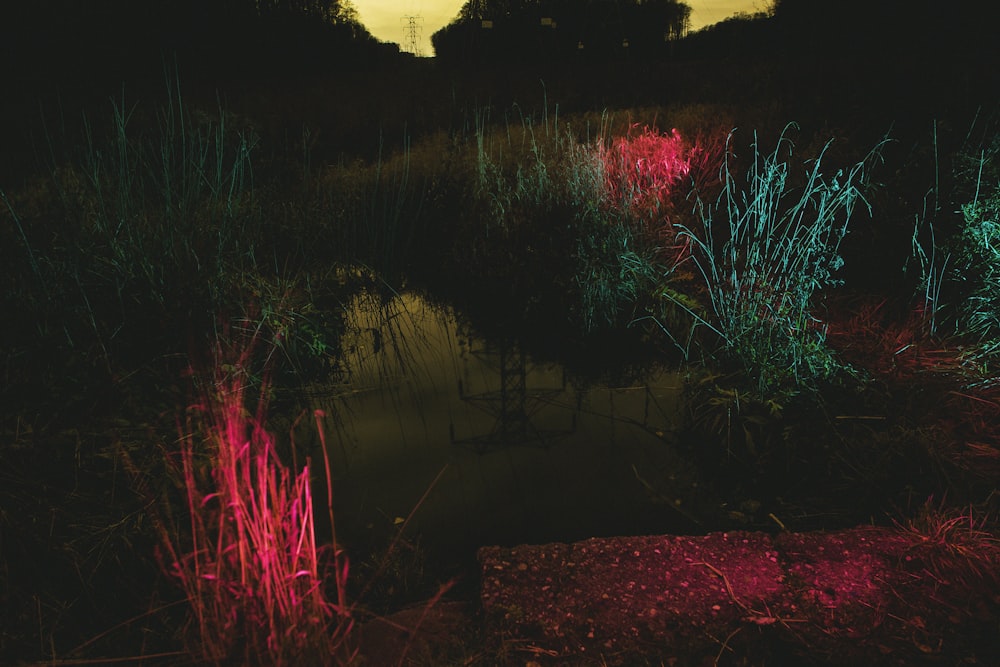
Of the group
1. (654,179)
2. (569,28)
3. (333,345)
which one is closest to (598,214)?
(654,179)

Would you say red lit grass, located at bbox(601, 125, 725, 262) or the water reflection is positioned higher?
red lit grass, located at bbox(601, 125, 725, 262)

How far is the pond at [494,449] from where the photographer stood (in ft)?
8.50

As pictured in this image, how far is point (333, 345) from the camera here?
167 inches

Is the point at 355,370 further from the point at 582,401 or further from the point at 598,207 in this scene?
the point at 598,207

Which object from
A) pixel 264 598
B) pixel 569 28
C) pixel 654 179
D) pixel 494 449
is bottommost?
pixel 494 449

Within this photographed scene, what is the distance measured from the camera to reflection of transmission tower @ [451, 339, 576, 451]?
3.21 m

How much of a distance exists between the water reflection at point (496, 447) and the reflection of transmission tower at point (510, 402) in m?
0.01

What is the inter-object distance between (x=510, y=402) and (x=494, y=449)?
0.52 metres

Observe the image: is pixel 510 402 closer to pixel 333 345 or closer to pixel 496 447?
pixel 496 447

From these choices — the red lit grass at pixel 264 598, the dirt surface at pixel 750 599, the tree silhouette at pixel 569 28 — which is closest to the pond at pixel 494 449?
the dirt surface at pixel 750 599

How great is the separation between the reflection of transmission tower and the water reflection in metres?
0.01

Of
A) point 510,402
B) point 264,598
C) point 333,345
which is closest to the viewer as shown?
point 264,598

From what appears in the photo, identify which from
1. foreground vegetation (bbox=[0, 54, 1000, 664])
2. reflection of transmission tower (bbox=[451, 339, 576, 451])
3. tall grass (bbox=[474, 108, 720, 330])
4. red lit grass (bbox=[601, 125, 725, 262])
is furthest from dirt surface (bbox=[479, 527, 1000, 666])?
red lit grass (bbox=[601, 125, 725, 262])

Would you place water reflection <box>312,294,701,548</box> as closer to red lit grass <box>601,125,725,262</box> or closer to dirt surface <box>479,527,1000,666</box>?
dirt surface <box>479,527,1000,666</box>
